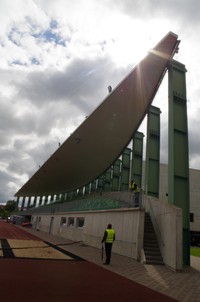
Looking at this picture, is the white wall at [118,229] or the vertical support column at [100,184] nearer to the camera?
the white wall at [118,229]

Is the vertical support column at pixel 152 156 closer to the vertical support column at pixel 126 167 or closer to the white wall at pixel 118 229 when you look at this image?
the white wall at pixel 118 229

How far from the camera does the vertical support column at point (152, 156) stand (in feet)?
68.4

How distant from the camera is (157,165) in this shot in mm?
21609

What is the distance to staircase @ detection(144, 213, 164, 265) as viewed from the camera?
12544mm

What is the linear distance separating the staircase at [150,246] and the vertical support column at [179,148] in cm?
130

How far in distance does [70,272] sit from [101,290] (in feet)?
7.49

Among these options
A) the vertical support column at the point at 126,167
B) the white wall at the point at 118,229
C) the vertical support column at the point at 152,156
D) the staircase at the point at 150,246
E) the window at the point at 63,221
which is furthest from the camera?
the vertical support column at the point at 126,167

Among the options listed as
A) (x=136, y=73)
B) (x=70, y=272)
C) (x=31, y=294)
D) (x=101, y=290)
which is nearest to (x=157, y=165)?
(x=136, y=73)

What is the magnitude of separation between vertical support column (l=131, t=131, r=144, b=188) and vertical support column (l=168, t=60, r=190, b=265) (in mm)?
12573

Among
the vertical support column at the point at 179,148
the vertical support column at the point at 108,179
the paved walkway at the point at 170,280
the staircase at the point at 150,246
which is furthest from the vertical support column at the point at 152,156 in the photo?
the vertical support column at the point at 108,179

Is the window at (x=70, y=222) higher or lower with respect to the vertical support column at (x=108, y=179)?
lower

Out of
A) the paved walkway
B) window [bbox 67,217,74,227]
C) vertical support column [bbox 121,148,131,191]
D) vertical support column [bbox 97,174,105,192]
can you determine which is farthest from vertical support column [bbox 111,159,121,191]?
the paved walkway

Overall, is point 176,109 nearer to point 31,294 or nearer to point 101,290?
point 101,290

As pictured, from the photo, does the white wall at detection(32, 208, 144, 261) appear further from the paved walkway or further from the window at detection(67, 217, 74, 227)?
the paved walkway
